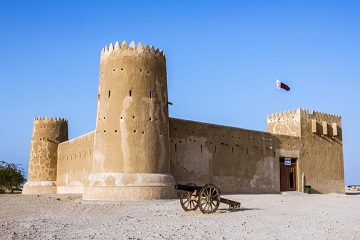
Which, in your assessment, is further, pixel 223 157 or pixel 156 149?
pixel 223 157

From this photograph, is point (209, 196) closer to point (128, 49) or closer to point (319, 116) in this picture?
point (128, 49)

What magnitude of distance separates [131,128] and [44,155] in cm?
1598

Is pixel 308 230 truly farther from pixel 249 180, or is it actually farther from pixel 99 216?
pixel 249 180

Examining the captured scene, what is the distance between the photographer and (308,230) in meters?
9.48

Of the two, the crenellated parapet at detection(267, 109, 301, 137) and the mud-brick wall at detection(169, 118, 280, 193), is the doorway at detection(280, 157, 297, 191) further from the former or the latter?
the crenellated parapet at detection(267, 109, 301, 137)

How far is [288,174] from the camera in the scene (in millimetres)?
26844

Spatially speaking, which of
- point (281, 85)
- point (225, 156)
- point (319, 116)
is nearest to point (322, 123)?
point (319, 116)

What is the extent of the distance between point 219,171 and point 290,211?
942cm

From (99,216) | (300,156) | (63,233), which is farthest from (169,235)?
(300,156)

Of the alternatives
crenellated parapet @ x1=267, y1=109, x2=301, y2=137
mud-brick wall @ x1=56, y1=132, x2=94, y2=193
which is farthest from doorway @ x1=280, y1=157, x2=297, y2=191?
mud-brick wall @ x1=56, y1=132, x2=94, y2=193

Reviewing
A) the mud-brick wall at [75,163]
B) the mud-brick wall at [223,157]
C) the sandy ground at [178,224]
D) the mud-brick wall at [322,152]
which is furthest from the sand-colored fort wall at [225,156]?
the sandy ground at [178,224]

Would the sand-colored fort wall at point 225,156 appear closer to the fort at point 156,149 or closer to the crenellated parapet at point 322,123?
the fort at point 156,149

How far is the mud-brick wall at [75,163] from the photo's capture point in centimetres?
2518

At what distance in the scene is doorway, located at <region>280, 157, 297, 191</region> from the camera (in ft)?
86.9
